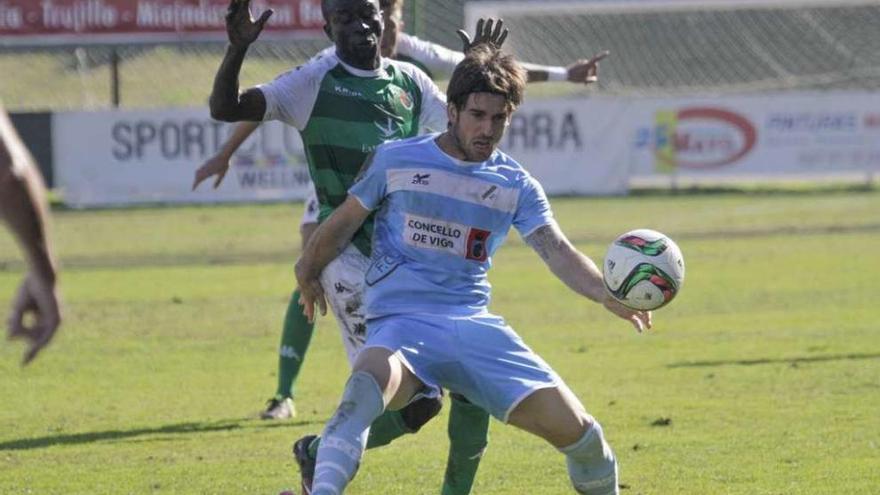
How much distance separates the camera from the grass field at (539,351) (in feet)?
25.6

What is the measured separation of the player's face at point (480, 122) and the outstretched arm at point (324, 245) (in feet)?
1.46

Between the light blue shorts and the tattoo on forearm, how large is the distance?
1.34ft

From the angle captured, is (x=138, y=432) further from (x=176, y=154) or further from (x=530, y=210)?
(x=176, y=154)

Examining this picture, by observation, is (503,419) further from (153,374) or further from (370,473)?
(153,374)

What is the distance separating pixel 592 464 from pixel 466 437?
81cm

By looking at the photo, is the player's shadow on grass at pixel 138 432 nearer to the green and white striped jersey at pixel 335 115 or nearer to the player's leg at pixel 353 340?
the player's leg at pixel 353 340

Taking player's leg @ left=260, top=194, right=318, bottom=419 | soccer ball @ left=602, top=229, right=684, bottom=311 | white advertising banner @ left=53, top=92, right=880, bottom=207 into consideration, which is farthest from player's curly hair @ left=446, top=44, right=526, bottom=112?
white advertising banner @ left=53, top=92, right=880, bottom=207

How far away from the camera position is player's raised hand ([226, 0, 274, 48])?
6332 millimetres

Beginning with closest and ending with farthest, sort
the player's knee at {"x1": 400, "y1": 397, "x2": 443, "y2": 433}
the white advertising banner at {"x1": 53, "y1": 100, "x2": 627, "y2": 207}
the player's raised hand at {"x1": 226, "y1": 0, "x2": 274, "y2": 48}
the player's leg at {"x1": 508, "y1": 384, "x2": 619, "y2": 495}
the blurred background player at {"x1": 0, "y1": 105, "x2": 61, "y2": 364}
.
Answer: the blurred background player at {"x1": 0, "y1": 105, "x2": 61, "y2": 364}
the player's leg at {"x1": 508, "y1": 384, "x2": 619, "y2": 495}
the player's raised hand at {"x1": 226, "y1": 0, "x2": 274, "y2": 48}
the player's knee at {"x1": 400, "y1": 397, "x2": 443, "y2": 433}
the white advertising banner at {"x1": 53, "y1": 100, "x2": 627, "y2": 207}

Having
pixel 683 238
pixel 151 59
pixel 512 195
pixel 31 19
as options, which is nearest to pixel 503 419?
pixel 512 195

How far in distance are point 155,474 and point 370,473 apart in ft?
3.29

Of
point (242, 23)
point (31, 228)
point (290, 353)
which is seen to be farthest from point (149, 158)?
point (31, 228)

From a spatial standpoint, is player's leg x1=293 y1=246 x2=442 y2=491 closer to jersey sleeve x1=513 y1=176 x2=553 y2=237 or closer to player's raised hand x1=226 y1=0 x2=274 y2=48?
jersey sleeve x1=513 y1=176 x2=553 y2=237

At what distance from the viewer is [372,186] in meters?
6.05
